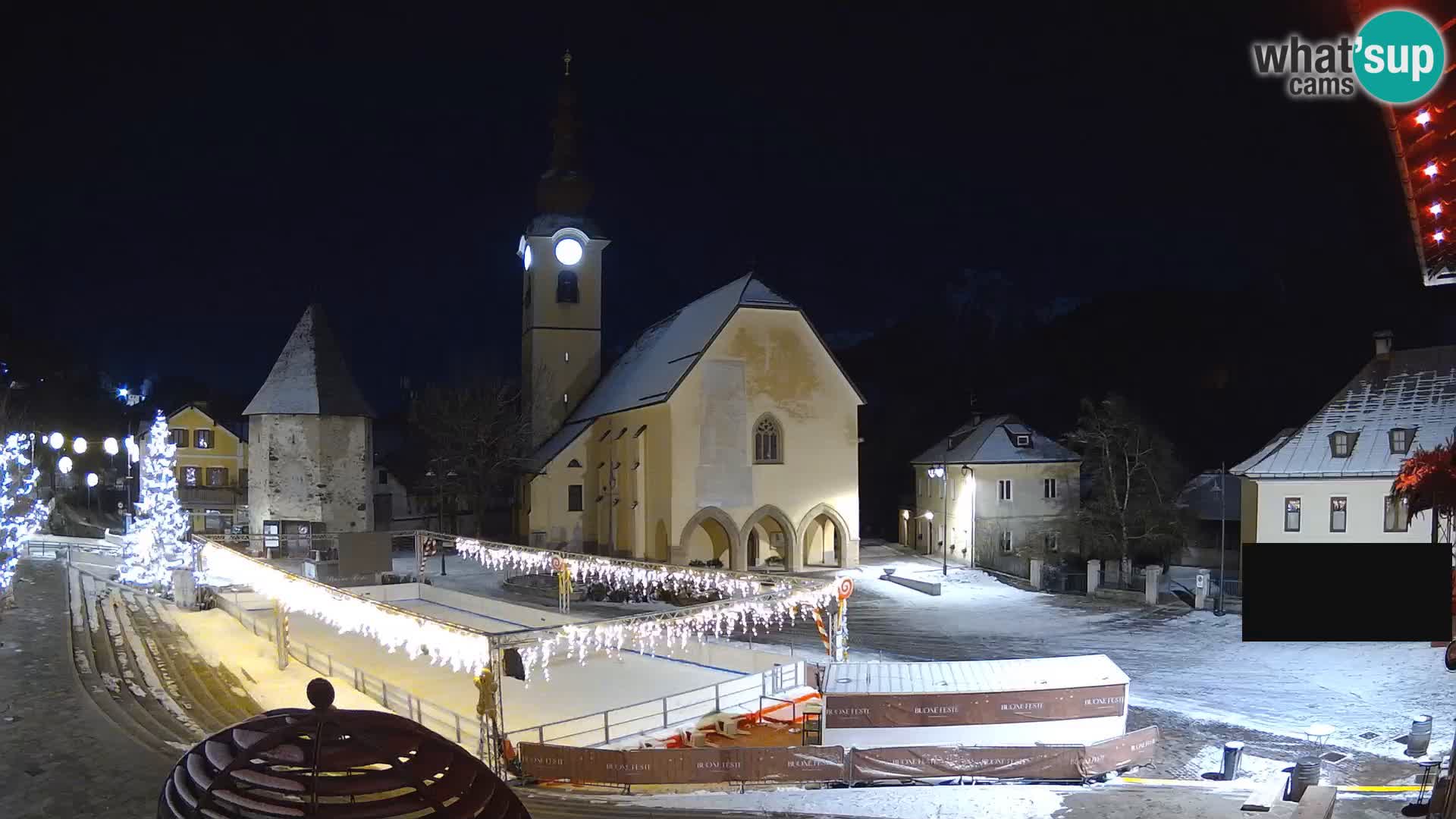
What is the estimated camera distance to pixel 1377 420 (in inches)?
1217

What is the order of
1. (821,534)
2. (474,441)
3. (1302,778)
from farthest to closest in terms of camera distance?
(474,441)
(821,534)
(1302,778)

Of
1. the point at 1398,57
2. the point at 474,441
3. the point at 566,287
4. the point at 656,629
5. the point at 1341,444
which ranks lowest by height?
the point at 656,629

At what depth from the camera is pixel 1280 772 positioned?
46.9 feet

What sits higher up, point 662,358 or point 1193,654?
point 662,358

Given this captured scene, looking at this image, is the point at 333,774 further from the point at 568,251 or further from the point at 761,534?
the point at 568,251

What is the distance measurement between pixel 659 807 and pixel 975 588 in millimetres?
23966

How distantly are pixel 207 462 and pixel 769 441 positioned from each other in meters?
35.7

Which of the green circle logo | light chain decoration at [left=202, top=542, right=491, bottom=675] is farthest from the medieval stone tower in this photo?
the green circle logo

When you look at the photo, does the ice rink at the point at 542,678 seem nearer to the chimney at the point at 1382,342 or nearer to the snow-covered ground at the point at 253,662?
the snow-covered ground at the point at 253,662

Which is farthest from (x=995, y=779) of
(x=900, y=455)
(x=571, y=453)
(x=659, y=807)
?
(x=900, y=455)

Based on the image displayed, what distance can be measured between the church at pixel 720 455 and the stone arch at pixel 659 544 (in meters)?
0.05

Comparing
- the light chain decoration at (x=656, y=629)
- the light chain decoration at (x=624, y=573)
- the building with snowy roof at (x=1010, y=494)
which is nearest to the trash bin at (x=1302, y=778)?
the light chain decoration at (x=656, y=629)

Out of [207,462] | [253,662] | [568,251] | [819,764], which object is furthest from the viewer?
[207,462]

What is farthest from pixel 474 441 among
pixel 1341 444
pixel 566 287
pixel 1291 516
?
pixel 1341 444
